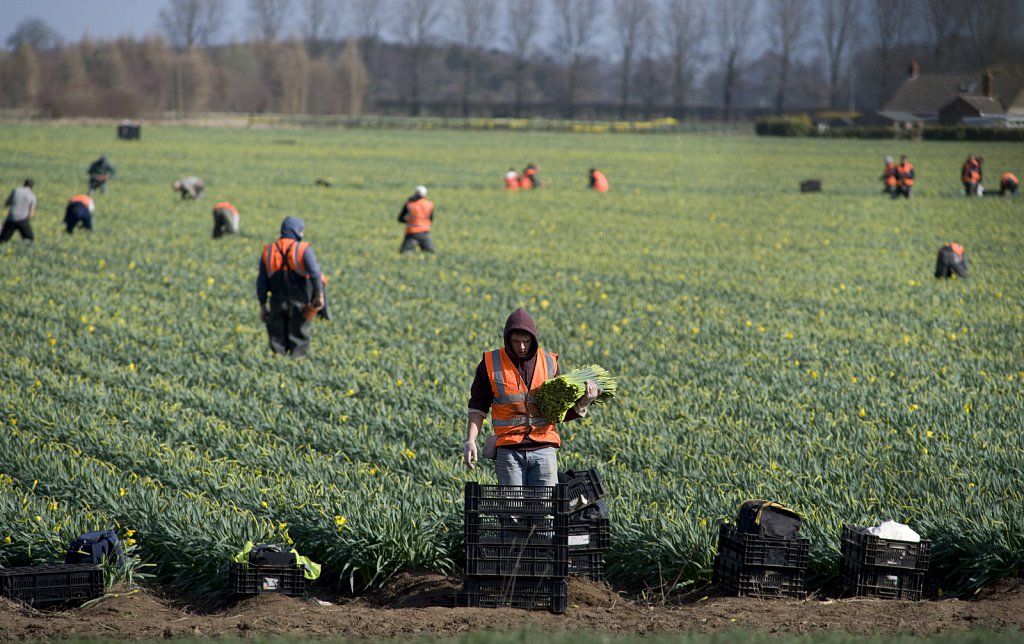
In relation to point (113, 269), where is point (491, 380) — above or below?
below

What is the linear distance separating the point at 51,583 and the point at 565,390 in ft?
9.88

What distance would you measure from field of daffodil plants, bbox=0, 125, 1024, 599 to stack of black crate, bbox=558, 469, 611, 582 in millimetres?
379

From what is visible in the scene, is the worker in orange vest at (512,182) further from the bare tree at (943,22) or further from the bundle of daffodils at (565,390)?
the bundle of daffodils at (565,390)

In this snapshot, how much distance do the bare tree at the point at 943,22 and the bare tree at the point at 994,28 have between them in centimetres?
46

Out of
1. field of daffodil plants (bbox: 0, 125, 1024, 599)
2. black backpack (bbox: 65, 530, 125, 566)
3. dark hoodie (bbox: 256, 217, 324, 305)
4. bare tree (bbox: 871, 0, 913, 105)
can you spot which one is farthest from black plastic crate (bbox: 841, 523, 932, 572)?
bare tree (bbox: 871, 0, 913, 105)

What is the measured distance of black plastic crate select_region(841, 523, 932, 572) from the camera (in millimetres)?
6146

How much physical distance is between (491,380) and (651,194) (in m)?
33.9

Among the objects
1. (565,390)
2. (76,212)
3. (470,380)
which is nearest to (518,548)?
(565,390)

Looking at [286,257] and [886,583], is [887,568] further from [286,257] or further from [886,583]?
[286,257]

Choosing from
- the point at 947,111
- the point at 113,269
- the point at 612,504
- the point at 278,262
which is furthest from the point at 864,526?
the point at 947,111

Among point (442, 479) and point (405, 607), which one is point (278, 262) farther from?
point (405, 607)

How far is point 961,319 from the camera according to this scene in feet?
50.6

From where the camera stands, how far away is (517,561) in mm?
5859

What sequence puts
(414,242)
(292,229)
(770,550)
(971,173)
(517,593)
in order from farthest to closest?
(971,173)
(414,242)
(292,229)
(770,550)
(517,593)
